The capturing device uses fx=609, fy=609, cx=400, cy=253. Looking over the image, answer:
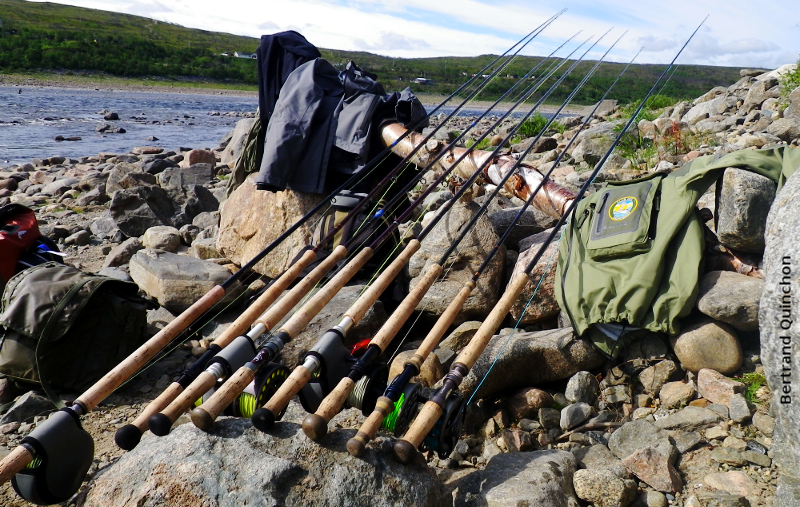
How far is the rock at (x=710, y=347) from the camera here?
10.4ft

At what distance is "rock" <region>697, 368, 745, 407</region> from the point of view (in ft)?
9.96

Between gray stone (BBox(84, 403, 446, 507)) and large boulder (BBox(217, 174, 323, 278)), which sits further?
large boulder (BBox(217, 174, 323, 278))

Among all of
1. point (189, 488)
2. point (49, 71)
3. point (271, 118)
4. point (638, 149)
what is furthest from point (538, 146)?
point (49, 71)

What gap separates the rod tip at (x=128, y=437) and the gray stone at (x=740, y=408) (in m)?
2.65

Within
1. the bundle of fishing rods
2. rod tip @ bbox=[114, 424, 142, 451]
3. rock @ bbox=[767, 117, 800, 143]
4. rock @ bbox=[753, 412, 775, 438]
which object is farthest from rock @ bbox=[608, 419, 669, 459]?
rock @ bbox=[767, 117, 800, 143]

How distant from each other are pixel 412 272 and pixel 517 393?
5.02ft

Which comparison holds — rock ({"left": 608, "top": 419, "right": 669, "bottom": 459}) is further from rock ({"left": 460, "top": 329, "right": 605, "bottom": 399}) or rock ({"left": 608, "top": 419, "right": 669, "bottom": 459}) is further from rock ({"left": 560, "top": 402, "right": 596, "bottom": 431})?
rock ({"left": 460, "top": 329, "right": 605, "bottom": 399})

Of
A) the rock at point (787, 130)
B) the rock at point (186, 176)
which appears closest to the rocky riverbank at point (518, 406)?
the rock at point (787, 130)

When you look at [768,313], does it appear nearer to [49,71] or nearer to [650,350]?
[650,350]

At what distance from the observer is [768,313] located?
Result: 2238 mm

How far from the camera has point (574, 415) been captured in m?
3.17

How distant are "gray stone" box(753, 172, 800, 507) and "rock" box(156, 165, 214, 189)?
29.5 feet

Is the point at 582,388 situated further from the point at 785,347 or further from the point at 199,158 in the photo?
the point at 199,158

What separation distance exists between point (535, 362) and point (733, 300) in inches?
42.0
